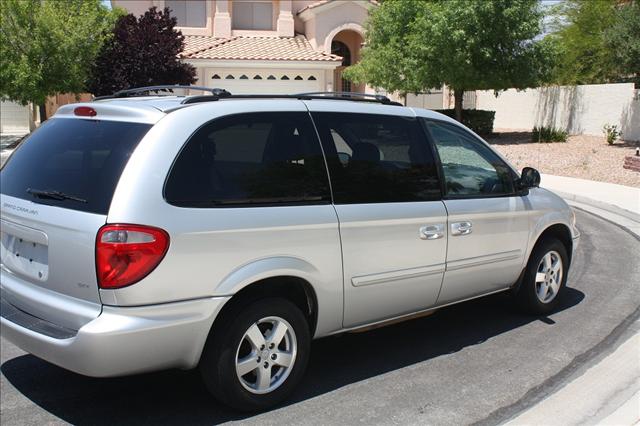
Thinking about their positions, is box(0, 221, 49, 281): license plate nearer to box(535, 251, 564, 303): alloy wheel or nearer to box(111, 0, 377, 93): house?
box(535, 251, 564, 303): alloy wheel

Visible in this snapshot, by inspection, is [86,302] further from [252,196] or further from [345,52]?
[345,52]

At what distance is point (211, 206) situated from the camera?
3.67 m

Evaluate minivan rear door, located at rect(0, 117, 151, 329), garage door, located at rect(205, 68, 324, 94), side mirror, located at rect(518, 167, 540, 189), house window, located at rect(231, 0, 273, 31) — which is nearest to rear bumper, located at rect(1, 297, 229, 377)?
minivan rear door, located at rect(0, 117, 151, 329)

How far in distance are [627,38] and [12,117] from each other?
1196 inches

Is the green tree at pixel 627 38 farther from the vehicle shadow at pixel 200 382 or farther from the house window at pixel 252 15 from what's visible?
the house window at pixel 252 15

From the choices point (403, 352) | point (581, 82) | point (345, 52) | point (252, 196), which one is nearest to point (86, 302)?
point (252, 196)

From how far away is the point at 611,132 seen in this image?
70.8 ft

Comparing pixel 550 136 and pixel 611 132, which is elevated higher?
pixel 611 132

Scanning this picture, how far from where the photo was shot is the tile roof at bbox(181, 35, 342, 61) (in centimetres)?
2856

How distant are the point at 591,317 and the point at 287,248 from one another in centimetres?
337

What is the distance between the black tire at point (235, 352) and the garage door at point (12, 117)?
115 ft

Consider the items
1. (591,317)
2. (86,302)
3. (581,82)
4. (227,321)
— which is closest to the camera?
(86,302)

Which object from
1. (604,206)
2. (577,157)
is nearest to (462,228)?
(604,206)

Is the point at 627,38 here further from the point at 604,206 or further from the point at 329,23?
the point at 329,23
